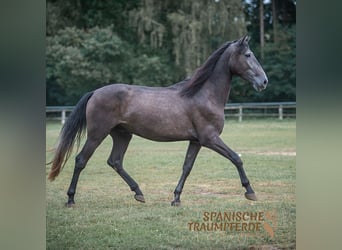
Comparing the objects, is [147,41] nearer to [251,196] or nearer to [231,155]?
[231,155]

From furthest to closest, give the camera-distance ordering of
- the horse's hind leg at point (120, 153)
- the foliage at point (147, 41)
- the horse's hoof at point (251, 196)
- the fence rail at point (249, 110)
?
the foliage at point (147, 41), the fence rail at point (249, 110), the horse's hind leg at point (120, 153), the horse's hoof at point (251, 196)

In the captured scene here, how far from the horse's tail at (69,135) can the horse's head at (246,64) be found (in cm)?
121

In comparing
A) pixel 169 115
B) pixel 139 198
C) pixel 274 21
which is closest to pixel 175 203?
pixel 139 198

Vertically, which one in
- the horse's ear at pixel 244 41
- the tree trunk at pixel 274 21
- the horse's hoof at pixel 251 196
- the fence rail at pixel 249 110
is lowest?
the horse's hoof at pixel 251 196

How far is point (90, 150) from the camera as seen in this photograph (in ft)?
10.8

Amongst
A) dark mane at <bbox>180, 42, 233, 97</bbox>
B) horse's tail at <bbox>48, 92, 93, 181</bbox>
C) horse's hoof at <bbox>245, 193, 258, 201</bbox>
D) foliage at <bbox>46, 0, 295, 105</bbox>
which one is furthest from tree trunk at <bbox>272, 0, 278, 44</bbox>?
horse's tail at <bbox>48, 92, 93, 181</bbox>

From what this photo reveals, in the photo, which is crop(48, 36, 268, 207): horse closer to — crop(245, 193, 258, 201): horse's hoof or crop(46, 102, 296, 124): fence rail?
crop(245, 193, 258, 201): horse's hoof

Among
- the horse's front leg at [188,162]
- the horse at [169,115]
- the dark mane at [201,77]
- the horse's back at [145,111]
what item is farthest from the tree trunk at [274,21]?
the horse's front leg at [188,162]

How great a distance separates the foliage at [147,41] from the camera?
3.62 m

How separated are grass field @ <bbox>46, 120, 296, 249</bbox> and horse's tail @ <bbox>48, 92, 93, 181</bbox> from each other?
55 mm

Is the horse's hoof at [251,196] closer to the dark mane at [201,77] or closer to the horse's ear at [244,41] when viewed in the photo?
the dark mane at [201,77]
